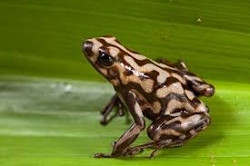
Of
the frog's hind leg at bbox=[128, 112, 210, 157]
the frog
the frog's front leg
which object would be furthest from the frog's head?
the frog's hind leg at bbox=[128, 112, 210, 157]

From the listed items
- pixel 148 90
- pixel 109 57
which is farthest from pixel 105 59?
pixel 148 90

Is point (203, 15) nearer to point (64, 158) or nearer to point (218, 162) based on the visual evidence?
point (218, 162)

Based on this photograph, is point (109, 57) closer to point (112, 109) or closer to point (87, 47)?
point (87, 47)

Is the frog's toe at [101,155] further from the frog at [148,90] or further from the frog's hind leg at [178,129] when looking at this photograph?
the frog's hind leg at [178,129]

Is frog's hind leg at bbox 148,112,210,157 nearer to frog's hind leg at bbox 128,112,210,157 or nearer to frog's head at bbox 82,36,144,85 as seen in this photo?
frog's hind leg at bbox 128,112,210,157

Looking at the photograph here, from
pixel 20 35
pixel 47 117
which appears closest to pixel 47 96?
pixel 47 117

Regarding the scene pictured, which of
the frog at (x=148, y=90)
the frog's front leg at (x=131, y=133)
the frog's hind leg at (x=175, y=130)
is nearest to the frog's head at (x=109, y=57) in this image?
the frog at (x=148, y=90)
